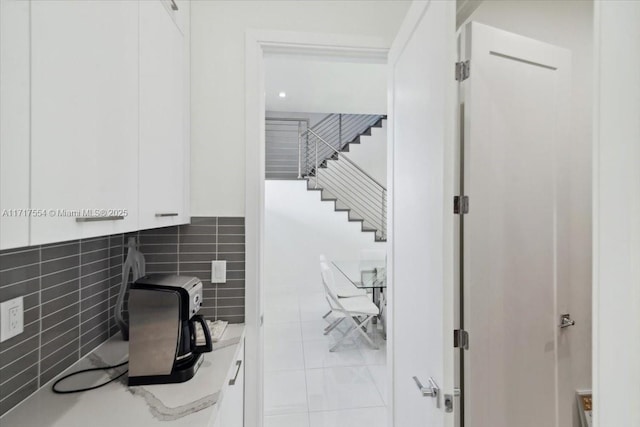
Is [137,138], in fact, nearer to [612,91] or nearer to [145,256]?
[145,256]

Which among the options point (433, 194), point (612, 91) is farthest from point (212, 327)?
point (612, 91)

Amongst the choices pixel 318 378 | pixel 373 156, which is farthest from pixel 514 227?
pixel 373 156

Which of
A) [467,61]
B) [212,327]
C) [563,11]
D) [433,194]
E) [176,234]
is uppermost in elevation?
[563,11]

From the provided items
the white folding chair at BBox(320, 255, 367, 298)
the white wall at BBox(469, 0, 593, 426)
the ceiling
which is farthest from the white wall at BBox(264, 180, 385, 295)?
the white wall at BBox(469, 0, 593, 426)

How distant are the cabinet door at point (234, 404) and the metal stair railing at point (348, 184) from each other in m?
4.59

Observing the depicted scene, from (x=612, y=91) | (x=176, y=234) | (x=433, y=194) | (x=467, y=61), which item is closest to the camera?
(x=612, y=91)

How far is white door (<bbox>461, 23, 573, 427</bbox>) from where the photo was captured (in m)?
1.39

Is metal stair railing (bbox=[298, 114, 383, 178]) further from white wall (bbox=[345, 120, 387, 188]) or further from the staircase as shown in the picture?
white wall (bbox=[345, 120, 387, 188])

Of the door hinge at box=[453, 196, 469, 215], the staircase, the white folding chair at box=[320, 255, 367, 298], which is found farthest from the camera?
the staircase

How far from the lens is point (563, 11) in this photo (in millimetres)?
1775

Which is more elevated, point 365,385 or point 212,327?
point 212,327

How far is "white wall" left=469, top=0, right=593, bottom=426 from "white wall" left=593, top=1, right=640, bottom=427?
1194 millimetres

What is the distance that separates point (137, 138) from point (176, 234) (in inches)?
27.4

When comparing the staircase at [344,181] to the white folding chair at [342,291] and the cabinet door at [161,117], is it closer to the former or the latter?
the white folding chair at [342,291]
